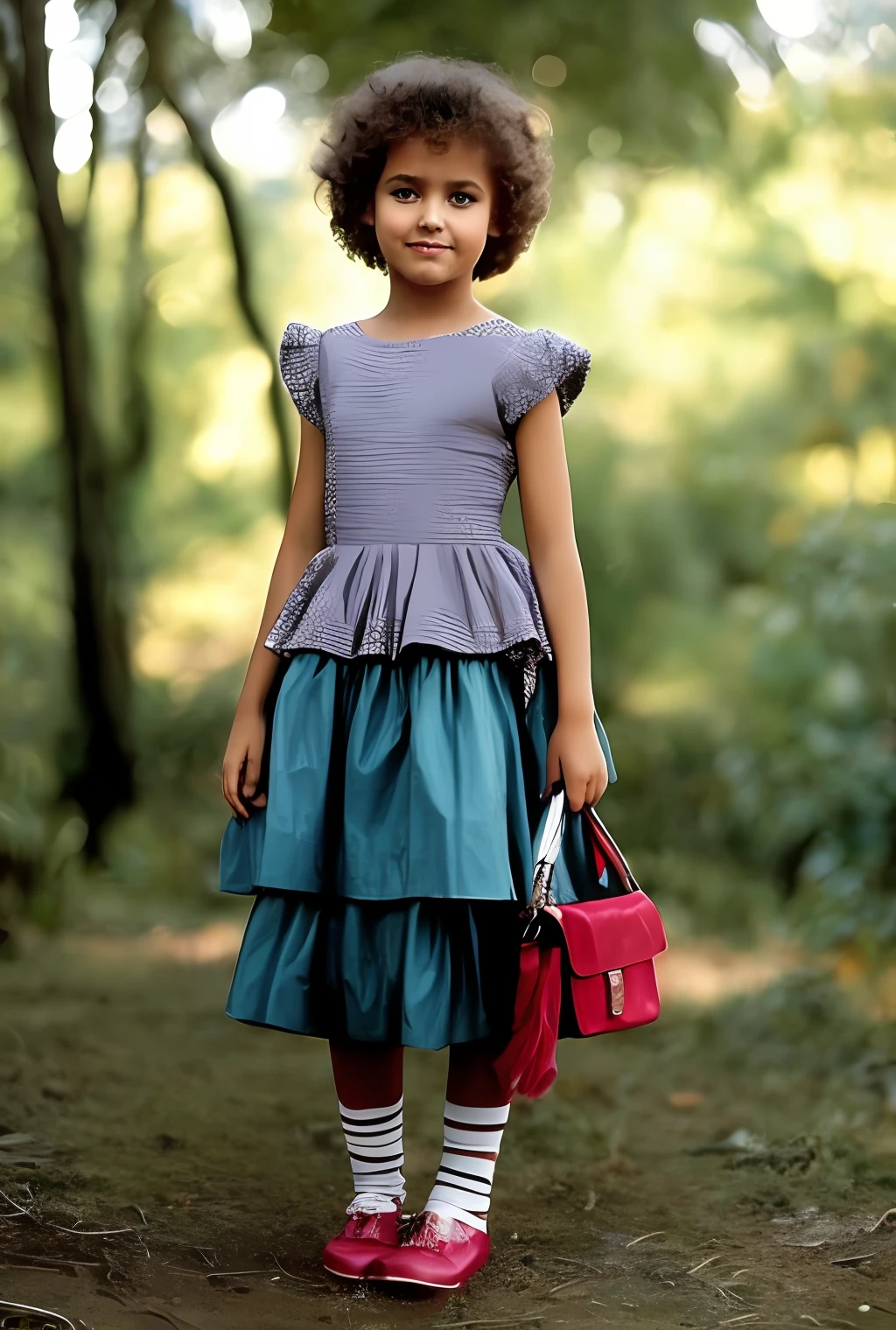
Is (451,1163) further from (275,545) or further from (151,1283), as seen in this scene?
(275,545)

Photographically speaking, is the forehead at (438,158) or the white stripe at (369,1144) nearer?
the forehead at (438,158)

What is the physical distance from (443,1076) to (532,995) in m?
1.45

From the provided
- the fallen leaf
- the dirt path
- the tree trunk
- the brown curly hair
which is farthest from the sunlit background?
the brown curly hair

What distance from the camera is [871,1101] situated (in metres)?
2.97

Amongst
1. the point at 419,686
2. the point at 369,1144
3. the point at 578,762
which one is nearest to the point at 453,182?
→ the point at 419,686

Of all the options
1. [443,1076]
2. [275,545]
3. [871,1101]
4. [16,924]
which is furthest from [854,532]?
[16,924]

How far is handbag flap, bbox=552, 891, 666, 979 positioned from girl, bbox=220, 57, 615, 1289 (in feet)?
0.23

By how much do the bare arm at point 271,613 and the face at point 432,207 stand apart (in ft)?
1.02

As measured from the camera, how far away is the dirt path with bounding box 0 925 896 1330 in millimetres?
2012

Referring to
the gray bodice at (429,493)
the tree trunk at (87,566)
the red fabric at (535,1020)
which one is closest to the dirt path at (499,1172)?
the red fabric at (535,1020)

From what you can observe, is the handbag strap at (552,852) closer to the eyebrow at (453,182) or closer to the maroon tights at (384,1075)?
the maroon tights at (384,1075)

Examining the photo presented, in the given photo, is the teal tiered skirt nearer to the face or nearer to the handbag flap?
the handbag flap

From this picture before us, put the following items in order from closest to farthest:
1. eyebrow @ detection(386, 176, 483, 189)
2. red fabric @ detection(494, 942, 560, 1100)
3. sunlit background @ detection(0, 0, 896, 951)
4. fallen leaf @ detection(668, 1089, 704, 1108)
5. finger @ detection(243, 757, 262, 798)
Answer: red fabric @ detection(494, 942, 560, 1100) → eyebrow @ detection(386, 176, 483, 189) → finger @ detection(243, 757, 262, 798) → fallen leaf @ detection(668, 1089, 704, 1108) → sunlit background @ detection(0, 0, 896, 951)

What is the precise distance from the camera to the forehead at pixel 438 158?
1.95 meters
